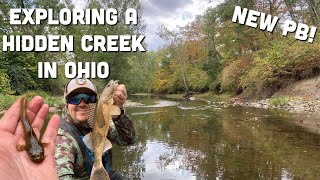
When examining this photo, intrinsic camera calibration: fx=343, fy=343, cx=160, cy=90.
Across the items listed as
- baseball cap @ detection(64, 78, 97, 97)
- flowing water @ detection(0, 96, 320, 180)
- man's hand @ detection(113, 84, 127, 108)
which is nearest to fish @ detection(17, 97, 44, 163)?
man's hand @ detection(113, 84, 127, 108)

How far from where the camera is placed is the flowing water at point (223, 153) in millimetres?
7520

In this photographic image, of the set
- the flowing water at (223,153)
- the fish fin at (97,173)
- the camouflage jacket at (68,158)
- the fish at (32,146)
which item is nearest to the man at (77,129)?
the camouflage jacket at (68,158)

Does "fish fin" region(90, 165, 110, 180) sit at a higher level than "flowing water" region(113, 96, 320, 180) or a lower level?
higher

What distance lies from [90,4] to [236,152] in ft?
120

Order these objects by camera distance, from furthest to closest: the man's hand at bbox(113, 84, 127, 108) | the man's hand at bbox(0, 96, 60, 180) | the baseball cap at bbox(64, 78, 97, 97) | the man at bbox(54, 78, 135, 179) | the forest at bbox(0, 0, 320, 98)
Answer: the forest at bbox(0, 0, 320, 98)
the baseball cap at bbox(64, 78, 97, 97)
the man's hand at bbox(113, 84, 127, 108)
the man at bbox(54, 78, 135, 179)
the man's hand at bbox(0, 96, 60, 180)

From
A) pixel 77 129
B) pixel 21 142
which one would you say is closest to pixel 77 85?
pixel 77 129

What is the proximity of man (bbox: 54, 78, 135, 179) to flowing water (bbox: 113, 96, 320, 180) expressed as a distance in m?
3.63

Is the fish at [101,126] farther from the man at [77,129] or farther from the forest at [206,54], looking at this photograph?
the forest at [206,54]

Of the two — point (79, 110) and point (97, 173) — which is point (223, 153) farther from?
point (97, 173)

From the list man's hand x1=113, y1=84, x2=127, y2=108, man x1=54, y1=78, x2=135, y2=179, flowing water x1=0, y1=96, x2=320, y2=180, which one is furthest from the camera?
flowing water x1=0, y1=96, x2=320, y2=180

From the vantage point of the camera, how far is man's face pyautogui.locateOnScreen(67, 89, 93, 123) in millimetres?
3908

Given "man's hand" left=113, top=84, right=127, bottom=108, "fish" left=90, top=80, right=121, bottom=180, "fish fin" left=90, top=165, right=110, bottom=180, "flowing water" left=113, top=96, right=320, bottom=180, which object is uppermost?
"man's hand" left=113, top=84, right=127, bottom=108

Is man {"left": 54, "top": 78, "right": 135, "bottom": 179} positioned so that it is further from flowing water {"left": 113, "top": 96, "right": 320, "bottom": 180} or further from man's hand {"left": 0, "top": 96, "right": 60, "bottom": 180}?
flowing water {"left": 113, "top": 96, "right": 320, "bottom": 180}

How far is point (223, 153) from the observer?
9297mm
